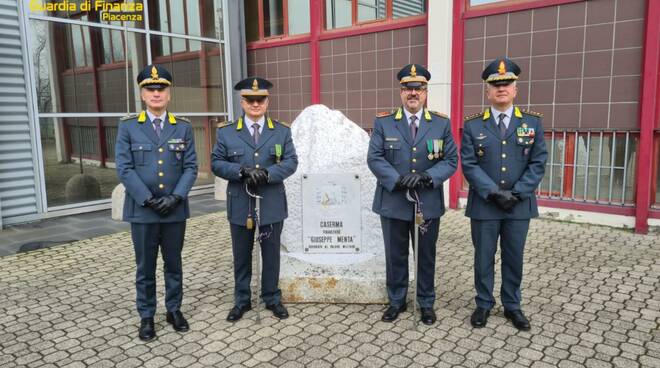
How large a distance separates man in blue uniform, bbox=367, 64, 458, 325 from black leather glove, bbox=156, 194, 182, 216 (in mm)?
1382

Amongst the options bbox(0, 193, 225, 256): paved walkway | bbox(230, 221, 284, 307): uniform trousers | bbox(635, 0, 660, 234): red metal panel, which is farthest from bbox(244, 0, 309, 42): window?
bbox(230, 221, 284, 307): uniform trousers

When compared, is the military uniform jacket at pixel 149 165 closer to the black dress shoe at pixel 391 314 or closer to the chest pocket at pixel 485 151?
the black dress shoe at pixel 391 314

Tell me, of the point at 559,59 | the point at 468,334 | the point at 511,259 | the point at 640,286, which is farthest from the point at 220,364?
the point at 559,59

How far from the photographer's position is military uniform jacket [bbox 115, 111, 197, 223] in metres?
3.38

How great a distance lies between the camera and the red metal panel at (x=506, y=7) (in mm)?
6695

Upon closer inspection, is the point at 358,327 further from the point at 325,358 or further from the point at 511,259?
the point at 511,259

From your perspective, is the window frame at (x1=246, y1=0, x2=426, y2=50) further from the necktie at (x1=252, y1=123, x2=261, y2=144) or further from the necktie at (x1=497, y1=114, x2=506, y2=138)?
Answer: the necktie at (x1=252, y1=123, x2=261, y2=144)

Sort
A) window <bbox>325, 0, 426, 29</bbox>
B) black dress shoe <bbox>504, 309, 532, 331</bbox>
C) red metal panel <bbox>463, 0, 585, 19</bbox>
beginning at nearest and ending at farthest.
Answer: black dress shoe <bbox>504, 309, 532, 331</bbox>, red metal panel <bbox>463, 0, 585, 19</bbox>, window <bbox>325, 0, 426, 29</bbox>

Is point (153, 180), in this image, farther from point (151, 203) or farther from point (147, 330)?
point (147, 330)

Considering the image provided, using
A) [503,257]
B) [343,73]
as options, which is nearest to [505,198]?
[503,257]

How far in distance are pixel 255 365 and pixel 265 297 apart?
821 mm

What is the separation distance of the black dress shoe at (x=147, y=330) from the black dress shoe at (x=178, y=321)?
0.15 meters

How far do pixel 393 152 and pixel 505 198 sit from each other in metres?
0.83

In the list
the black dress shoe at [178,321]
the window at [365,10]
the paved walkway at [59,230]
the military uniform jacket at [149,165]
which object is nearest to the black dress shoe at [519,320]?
the black dress shoe at [178,321]
